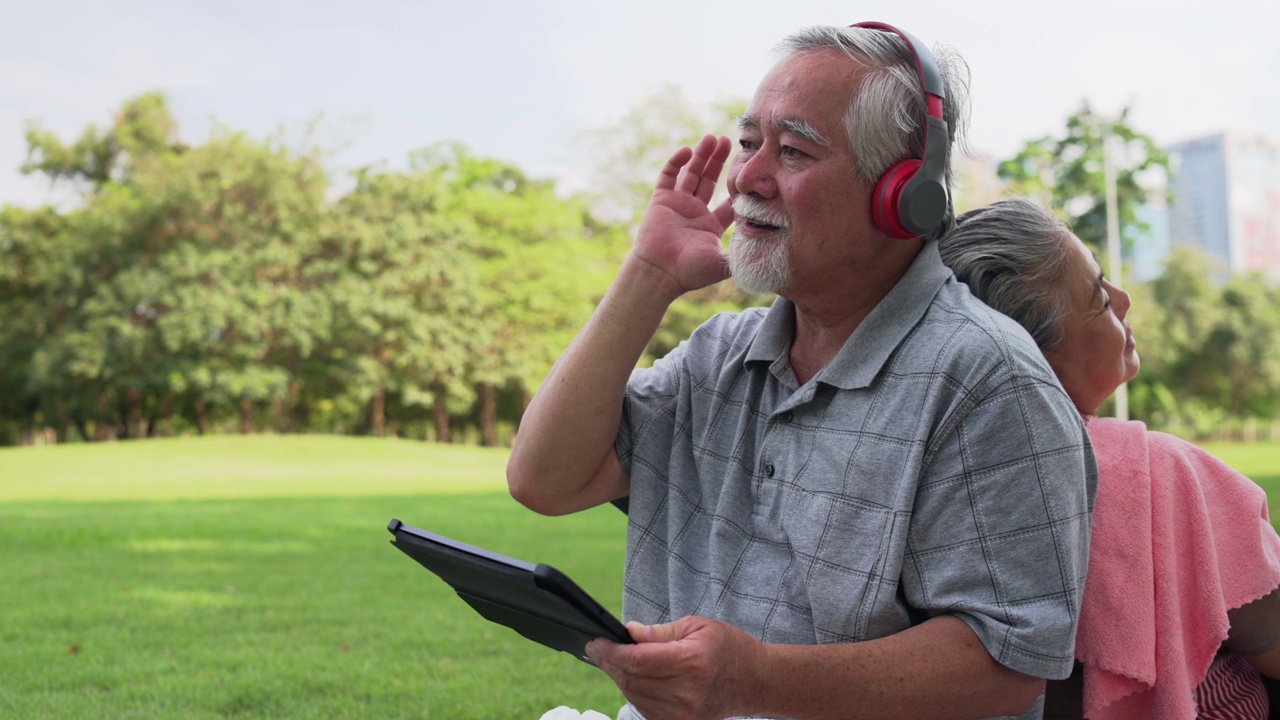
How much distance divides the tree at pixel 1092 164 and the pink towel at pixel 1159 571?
2261 cm

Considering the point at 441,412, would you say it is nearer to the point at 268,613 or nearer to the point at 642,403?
the point at 268,613

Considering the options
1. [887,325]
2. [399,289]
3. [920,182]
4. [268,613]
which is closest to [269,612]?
[268,613]

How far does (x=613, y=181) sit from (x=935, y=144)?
131 ft

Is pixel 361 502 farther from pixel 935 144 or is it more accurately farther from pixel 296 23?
pixel 296 23

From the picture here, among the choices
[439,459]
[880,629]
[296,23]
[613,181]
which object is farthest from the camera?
[296,23]

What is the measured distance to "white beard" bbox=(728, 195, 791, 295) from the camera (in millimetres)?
1747

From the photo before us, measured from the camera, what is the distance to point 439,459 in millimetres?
27625

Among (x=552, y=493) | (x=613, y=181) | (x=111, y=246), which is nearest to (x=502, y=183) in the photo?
(x=613, y=181)

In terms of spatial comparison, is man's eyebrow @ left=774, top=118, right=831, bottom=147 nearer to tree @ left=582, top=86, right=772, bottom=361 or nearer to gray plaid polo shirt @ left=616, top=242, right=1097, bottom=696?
gray plaid polo shirt @ left=616, top=242, right=1097, bottom=696

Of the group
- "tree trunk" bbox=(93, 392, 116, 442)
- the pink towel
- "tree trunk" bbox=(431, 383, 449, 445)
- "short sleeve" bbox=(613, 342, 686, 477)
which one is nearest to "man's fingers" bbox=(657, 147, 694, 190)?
"short sleeve" bbox=(613, 342, 686, 477)

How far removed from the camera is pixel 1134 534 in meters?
1.75

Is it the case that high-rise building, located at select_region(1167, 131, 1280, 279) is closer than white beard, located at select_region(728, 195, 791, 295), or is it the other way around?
white beard, located at select_region(728, 195, 791, 295)

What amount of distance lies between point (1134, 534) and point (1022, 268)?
48cm

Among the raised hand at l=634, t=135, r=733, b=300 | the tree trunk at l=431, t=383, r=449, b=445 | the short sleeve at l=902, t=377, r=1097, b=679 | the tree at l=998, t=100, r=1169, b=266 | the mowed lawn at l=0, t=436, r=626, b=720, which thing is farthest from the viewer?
the tree trunk at l=431, t=383, r=449, b=445
